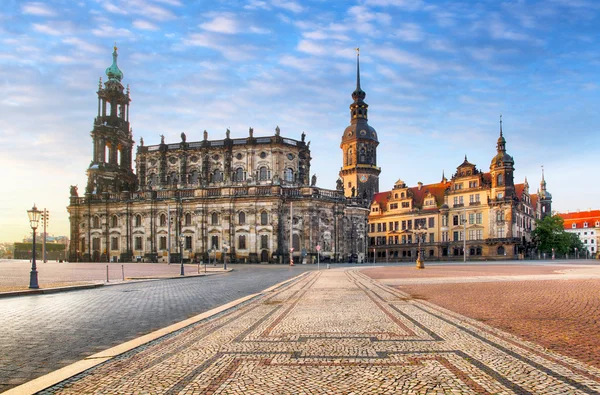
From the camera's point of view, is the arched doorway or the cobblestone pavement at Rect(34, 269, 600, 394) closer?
the cobblestone pavement at Rect(34, 269, 600, 394)

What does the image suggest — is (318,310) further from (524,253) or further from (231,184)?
(524,253)

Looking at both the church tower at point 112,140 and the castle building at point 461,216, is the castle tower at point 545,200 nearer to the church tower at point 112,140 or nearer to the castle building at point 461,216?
the castle building at point 461,216

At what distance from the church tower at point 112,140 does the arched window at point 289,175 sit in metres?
30.5

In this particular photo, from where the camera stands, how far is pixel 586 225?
145 metres

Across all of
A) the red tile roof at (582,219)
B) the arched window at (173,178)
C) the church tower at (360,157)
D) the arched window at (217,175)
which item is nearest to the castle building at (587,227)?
the red tile roof at (582,219)

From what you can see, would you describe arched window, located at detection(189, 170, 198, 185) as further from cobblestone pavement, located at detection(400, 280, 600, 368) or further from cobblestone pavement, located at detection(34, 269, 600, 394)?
cobblestone pavement, located at detection(34, 269, 600, 394)

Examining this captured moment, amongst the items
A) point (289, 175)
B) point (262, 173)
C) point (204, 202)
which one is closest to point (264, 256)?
point (204, 202)

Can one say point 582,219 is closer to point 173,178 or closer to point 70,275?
point 173,178

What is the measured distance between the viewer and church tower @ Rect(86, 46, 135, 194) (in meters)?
84.4

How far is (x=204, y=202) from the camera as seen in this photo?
72812 mm

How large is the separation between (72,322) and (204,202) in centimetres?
6251

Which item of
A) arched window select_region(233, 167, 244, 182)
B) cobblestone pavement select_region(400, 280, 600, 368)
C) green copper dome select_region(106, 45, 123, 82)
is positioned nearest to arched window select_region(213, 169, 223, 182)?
arched window select_region(233, 167, 244, 182)

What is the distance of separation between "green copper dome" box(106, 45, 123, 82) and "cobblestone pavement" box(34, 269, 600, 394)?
86.1 meters

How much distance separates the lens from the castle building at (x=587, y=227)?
141250 mm
